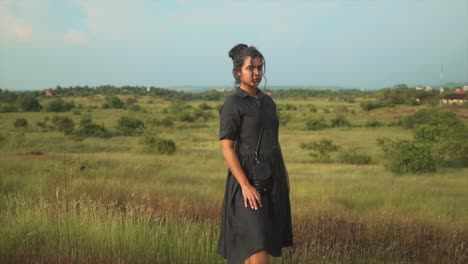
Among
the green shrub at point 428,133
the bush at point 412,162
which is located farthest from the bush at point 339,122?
the bush at point 412,162

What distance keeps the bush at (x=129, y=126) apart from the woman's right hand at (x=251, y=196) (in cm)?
3830

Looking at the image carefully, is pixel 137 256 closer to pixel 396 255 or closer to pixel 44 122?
pixel 396 255

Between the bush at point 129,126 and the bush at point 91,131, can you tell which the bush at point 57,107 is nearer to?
the bush at point 129,126

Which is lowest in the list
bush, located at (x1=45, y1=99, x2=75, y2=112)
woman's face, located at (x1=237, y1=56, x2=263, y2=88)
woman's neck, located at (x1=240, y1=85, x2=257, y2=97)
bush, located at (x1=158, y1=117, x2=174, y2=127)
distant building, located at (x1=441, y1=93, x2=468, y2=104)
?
bush, located at (x1=158, y1=117, x2=174, y2=127)

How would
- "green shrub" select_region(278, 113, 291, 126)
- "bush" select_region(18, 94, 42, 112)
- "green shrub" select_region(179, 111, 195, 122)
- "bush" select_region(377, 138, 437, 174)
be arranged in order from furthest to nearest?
"bush" select_region(18, 94, 42, 112) < "green shrub" select_region(179, 111, 195, 122) < "green shrub" select_region(278, 113, 291, 126) < "bush" select_region(377, 138, 437, 174)

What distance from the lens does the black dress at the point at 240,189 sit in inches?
127

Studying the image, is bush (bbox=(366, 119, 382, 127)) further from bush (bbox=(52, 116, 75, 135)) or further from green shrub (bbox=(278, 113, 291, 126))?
bush (bbox=(52, 116, 75, 135))

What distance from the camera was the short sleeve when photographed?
10.6 feet

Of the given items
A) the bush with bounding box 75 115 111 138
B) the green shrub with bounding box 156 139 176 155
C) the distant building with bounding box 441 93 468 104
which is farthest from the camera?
the distant building with bounding box 441 93 468 104

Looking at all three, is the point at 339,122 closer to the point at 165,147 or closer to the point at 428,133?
the point at 428,133

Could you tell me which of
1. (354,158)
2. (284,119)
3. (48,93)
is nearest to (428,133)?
(354,158)

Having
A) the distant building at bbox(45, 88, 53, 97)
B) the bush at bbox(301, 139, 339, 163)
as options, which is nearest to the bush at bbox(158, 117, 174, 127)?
the bush at bbox(301, 139, 339, 163)

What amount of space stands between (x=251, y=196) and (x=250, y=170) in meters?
0.20

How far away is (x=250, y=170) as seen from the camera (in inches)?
129
